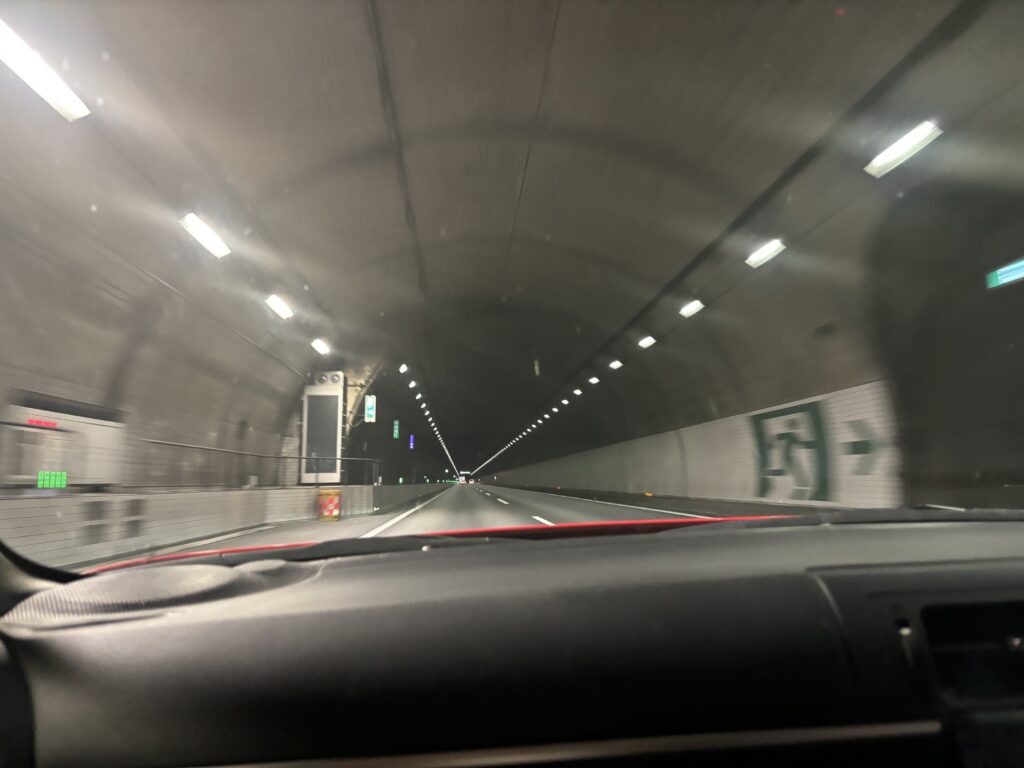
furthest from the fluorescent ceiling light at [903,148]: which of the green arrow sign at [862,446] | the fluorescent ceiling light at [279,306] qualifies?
the fluorescent ceiling light at [279,306]

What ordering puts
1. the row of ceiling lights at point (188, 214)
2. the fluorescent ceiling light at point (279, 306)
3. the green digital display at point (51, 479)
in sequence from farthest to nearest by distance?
the fluorescent ceiling light at point (279, 306), the green digital display at point (51, 479), the row of ceiling lights at point (188, 214)

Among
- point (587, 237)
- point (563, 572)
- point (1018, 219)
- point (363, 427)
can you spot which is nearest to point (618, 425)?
point (363, 427)

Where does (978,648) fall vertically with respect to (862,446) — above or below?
below

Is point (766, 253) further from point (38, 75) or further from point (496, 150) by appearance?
point (38, 75)

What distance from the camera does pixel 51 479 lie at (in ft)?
34.3

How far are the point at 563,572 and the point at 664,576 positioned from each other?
387 mm

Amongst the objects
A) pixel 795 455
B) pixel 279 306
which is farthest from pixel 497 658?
pixel 795 455

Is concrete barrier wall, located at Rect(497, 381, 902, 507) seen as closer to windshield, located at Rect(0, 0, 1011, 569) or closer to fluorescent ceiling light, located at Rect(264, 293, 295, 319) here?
windshield, located at Rect(0, 0, 1011, 569)

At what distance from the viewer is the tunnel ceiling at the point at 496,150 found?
23.8 feet

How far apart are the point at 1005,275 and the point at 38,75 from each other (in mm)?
12004

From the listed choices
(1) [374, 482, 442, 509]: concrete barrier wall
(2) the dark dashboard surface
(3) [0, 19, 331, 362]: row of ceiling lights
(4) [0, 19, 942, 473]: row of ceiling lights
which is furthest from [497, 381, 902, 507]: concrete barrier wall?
(3) [0, 19, 331, 362]: row of ceiling lights

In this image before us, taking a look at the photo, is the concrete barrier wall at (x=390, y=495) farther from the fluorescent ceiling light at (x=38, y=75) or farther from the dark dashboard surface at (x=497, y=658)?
the dark dashboard surface at (x=497, y=658)

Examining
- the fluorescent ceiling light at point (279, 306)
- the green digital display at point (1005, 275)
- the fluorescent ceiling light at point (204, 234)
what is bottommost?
the green digital display at point (1005, 275)

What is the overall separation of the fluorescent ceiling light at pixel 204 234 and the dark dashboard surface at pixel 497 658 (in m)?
9.30
